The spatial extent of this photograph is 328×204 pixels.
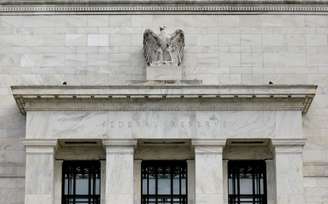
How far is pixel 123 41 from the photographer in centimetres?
3966

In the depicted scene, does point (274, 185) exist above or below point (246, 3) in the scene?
below

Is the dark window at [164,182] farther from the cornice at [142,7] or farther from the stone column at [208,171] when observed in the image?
the cornice at [142,7]

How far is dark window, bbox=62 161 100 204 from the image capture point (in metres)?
37.4

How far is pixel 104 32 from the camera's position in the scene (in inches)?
1566

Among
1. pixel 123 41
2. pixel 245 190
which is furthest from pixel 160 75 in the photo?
pixel 245 190

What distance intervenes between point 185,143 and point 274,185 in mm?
Result: 3593

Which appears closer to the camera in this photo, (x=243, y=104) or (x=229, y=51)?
(x=243, y=104)

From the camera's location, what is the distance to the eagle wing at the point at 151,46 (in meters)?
38.4

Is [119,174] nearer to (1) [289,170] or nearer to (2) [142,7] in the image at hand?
(1) [289,170]

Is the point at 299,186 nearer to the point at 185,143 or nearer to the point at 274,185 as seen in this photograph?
the point at 274,185

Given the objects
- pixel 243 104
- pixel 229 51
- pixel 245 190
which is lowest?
pixel 245 190

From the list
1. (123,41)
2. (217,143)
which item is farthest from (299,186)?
(123,41)

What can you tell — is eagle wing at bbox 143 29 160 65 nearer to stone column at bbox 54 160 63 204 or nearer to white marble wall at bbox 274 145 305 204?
stone column at bbox 54 160 63 204

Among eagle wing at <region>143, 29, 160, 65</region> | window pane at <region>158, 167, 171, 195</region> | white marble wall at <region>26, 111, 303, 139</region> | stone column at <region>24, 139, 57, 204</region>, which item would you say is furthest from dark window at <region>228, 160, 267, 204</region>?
stone column at <region>24, 139, 57, 204</region>
